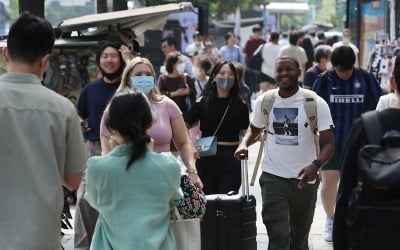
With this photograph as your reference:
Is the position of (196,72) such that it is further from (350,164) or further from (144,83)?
(350,164)

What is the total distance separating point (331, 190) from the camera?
903cm

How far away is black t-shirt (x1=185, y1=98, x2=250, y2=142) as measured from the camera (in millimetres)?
8633

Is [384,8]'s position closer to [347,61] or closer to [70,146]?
[347,61]

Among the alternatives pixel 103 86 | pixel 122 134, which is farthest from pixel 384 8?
pixel 122 134

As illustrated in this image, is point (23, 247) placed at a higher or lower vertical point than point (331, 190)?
higher

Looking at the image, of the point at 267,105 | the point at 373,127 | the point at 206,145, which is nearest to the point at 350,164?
the point at 373,127

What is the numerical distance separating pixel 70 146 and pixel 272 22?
60645mm

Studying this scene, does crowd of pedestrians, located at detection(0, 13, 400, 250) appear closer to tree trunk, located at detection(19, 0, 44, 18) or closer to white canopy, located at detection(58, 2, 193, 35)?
white canopy, located at detection(58, 2, 193, 35)

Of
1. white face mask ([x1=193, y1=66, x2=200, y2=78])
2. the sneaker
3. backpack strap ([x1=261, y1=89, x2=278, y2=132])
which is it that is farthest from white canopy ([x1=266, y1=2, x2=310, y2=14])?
backpack strap ([x1=261, y1=89, x2=278, y2=132])

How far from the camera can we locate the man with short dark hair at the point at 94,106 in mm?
7883

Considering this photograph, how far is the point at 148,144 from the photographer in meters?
4.80

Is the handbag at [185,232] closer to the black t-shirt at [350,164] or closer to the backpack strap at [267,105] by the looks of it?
the black t-shirt at [350,164]

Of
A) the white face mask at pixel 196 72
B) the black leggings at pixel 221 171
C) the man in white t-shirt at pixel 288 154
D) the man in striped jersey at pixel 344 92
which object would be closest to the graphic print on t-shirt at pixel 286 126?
the man in white t-shirt at pixel 288 154

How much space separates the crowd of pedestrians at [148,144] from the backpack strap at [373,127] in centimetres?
4
